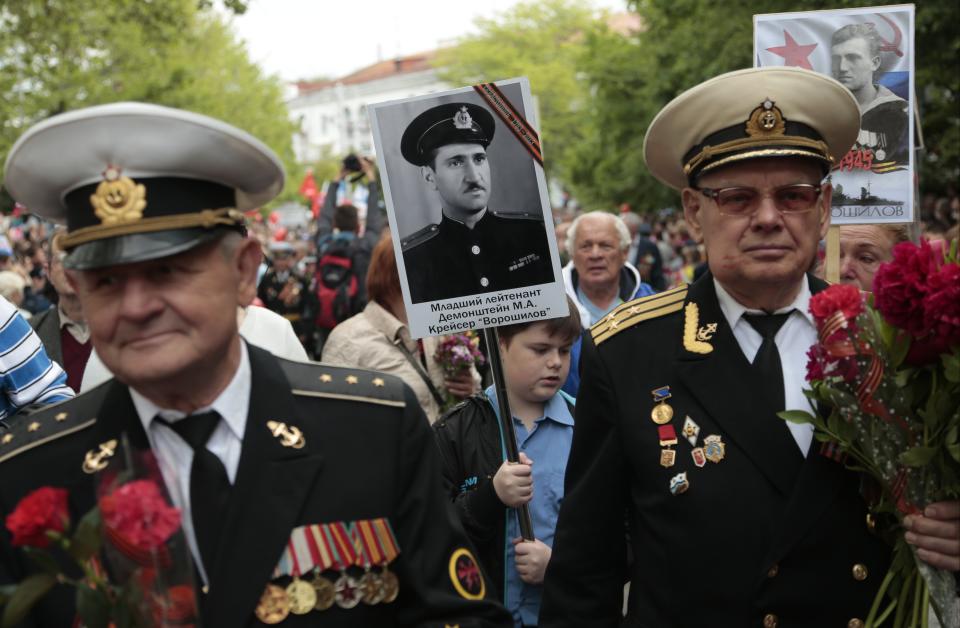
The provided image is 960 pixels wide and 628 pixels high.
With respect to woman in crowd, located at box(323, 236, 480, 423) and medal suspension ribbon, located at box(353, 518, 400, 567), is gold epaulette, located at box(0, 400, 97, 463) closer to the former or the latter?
medal suspension ribbon, located at box(353, 518, 400, 567)

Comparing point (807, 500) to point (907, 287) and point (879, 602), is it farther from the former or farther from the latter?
point (907, 287)

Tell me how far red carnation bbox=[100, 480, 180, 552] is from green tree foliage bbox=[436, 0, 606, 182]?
6438 centimetres

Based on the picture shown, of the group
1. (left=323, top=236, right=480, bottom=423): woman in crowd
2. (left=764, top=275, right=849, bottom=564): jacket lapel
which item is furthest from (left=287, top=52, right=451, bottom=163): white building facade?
(left=764, top=275, right=849, bottom=564): jacket lapel

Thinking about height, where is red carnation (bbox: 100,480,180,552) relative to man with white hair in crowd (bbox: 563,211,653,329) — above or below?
below

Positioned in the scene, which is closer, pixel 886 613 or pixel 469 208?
pixel 886 613

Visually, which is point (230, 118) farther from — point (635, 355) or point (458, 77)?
point (635, 355)

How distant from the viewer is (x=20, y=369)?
448cm

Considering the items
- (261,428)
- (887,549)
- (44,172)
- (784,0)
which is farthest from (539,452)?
(784,0)

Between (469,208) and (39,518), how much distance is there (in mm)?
2406

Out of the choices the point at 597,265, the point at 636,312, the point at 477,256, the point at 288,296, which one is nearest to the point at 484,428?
the point at 477,256

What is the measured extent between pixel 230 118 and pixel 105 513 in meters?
47.1

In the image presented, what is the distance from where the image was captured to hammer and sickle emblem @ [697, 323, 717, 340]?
138 inches

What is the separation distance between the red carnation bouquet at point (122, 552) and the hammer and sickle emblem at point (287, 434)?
1.57ft

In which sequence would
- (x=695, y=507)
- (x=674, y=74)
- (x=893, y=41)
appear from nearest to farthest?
(x=695, y=507)
(x=893, y=41)
(x=674, y=74)
